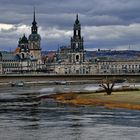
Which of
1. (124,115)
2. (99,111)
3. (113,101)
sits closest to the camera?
(124,115)

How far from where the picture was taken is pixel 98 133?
4828cm

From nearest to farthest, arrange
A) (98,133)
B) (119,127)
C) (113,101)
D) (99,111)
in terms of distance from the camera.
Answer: (98,133), (119,127), (99,111), (113,101)

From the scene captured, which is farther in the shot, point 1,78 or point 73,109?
point 1,78

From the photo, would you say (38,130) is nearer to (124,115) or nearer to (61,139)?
(61,139)

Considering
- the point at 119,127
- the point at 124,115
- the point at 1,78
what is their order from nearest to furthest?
1. the point at 119,127
2. the point at 124,115
3. the point at 1,78

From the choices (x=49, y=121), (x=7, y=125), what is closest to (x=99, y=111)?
(x=49, y=121)

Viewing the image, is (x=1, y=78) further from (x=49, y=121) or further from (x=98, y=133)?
(x=98, y=133)

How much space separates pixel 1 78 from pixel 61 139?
82936 mm

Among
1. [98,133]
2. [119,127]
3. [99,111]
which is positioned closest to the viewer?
[98,133]

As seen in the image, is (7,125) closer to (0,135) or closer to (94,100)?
(0,135)

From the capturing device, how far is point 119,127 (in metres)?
51.7

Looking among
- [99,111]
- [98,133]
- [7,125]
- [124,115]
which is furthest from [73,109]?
[98,133]

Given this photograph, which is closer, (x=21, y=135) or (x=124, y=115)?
(x=21, y=135)

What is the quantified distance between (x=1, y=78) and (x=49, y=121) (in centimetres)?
7091
